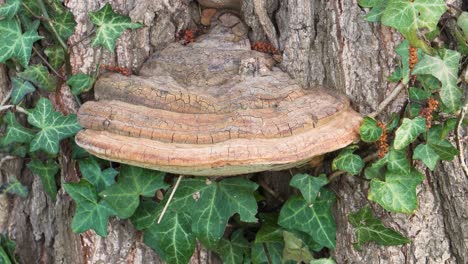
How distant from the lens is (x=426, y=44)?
2523mm

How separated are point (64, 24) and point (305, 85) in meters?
1.25

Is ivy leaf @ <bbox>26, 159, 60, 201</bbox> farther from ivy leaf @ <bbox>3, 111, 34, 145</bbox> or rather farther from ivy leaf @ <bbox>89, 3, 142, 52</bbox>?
ivy leaf @ <bbox>89, 3, 142, 52</bbox>

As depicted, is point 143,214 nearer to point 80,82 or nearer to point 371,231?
point 80,82

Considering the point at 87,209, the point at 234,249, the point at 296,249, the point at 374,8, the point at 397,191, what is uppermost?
the point at 374,8

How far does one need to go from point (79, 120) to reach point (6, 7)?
27.4 inches

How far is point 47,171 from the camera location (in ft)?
9.80

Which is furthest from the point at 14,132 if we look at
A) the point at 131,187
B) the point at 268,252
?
the point at 268,252

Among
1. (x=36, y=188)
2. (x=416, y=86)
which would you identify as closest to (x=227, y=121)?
(x=416, y=86)

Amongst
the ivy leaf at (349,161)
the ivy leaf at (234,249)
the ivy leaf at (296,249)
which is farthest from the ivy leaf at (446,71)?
the ivy leaf at (234,249)

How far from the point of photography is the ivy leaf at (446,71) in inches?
97.3

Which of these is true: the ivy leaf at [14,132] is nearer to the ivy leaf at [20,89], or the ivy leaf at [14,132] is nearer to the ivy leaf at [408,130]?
the ivy leaf at [20,89]

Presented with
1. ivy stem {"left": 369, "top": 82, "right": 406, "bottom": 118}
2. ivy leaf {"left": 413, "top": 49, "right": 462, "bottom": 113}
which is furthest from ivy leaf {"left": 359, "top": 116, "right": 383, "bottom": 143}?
ivy leaf {"left": 413, "top": 49, "right": 462, "bottom": 113}

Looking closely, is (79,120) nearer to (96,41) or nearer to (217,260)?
(96,41)

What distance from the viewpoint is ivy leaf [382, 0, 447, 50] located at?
239 cm
